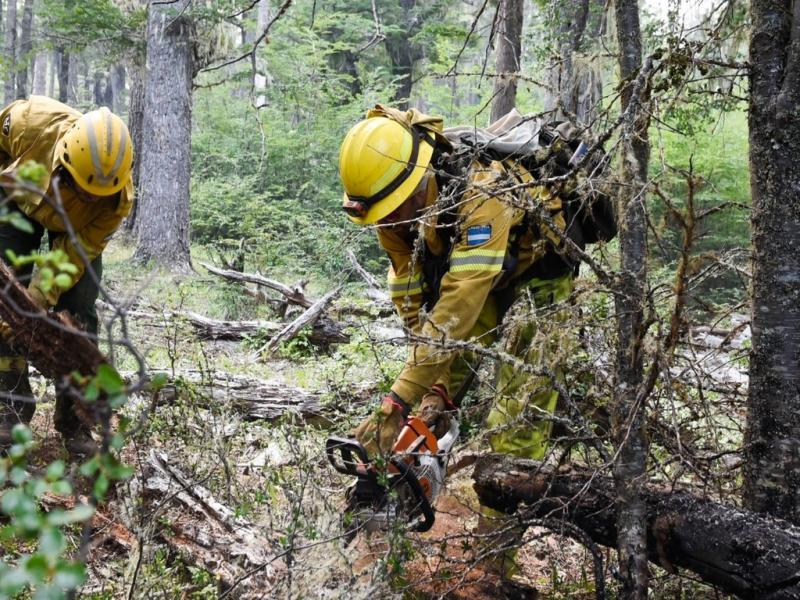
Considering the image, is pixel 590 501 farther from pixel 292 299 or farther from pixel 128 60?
pixel 128 60

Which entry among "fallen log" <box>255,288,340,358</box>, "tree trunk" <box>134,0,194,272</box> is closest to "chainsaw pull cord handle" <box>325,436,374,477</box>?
"fallen log" <box>255,288,340,358</box>

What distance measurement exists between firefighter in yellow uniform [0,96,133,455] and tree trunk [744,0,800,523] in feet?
10.7

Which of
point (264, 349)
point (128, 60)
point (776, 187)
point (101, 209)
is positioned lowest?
point (264, 349)

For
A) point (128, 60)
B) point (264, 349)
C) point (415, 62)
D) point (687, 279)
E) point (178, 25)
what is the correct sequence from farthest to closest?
1. point (415, 62)
2. point (128, 60)
3. point (178, 25)
4. point (264, 349)
5. point (687, 279)

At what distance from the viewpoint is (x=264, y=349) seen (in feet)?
22.2

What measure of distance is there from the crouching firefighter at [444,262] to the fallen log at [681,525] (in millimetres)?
215

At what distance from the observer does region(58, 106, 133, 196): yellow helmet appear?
152 inches

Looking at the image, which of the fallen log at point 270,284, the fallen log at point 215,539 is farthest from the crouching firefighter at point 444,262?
the fallen log at point 270,284

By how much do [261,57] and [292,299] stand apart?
8.72 meters

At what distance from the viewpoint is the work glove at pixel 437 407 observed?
3.31 meters

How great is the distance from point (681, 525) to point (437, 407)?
1216mm

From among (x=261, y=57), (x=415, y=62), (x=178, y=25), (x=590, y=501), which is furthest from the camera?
(x=415, y=62)

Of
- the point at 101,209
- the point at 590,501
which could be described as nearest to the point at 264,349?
the point at 101,209

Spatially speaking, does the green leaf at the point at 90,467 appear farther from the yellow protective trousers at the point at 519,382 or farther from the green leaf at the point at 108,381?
the yellow protective trousers at the point at 519,382
